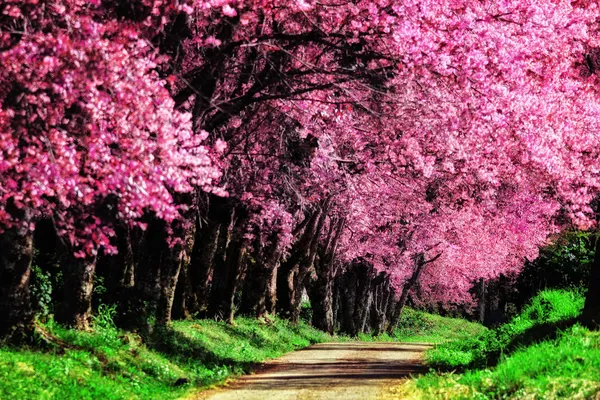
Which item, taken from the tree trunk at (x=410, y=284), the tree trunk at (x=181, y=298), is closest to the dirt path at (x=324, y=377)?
the tree trunk at (x=181, y=298)

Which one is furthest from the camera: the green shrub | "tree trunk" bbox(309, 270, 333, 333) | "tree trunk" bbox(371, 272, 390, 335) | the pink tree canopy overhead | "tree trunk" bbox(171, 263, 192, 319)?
"tree trunk" bbox(371, 272, 390, 335)

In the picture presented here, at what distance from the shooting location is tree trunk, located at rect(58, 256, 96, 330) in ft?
62.4

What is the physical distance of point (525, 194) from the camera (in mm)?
31453

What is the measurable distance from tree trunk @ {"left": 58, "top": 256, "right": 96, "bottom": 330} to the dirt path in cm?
356

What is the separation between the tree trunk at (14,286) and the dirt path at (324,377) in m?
3.50

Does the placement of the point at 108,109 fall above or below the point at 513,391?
above

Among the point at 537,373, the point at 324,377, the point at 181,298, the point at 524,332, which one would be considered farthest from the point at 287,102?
the point at 181,298

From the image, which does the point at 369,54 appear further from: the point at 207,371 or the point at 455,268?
the point at 455,268

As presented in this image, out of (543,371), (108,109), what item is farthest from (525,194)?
(108,109)

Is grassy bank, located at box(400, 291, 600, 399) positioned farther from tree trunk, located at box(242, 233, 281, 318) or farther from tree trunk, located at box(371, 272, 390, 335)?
tree trunk, located at box(371, 272, 390, 335)

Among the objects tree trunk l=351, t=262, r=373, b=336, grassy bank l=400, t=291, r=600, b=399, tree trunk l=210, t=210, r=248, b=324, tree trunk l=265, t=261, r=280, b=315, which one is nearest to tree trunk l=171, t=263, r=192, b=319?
tree trunk l=210, t=210, r=248, b=324

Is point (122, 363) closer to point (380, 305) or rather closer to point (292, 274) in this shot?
point (292, 274)

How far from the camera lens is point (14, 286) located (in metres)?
A: 16.4

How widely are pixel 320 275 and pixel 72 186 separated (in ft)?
114
